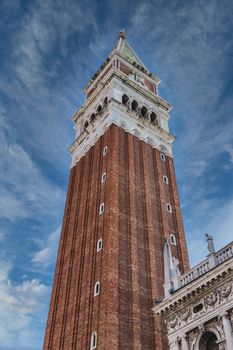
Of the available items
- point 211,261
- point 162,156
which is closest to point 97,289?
point 211,261

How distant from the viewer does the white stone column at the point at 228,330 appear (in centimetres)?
1767

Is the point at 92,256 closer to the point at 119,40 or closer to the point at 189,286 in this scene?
the point at 189,286

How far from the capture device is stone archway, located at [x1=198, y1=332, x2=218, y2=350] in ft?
63.7

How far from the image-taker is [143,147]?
4284cm

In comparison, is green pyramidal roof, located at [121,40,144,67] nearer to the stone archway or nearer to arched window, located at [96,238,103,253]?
arched window, located at [96,238,103,253]

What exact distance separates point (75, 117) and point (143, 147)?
13652 mm

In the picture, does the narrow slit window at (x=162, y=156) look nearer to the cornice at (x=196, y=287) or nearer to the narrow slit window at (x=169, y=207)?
the narrow slit window at (x=169, y=207)

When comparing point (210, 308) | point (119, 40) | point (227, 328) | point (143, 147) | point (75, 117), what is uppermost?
point (119, 40)

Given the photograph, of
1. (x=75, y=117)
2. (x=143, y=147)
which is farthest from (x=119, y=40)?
(x=143, y=147)

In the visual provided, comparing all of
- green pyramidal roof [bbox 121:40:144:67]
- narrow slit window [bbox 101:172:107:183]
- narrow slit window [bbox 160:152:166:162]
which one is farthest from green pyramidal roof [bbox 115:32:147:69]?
narrow slit window [bbox 101:172:107:183]

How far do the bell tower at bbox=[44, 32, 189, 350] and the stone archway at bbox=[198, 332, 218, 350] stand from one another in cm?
740

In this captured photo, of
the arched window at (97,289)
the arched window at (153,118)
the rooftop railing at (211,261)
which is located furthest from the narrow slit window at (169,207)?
the rooftop railing at (211,261)

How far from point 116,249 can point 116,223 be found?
249cm

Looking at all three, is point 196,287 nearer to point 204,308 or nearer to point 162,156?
point 204,308
